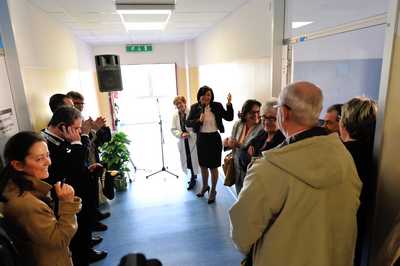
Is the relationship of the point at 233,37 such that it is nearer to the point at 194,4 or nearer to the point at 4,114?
the point at 194,4

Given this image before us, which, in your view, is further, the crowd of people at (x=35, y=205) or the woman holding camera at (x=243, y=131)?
the woman holding camera at (x=243, y=131)

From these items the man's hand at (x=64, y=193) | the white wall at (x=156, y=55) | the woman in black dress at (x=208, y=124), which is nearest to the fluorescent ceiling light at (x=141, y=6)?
the woman in black dress at (x=208, y=124)

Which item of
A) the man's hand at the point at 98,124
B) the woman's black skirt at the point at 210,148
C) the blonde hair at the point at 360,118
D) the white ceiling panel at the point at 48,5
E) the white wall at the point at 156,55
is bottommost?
the woman's black skirt at the point at 210,148

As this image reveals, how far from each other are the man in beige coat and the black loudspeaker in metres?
4.42

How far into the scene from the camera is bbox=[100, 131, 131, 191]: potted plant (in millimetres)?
3953

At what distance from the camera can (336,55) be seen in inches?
74.0

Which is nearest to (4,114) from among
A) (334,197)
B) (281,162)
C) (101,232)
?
(101,232)

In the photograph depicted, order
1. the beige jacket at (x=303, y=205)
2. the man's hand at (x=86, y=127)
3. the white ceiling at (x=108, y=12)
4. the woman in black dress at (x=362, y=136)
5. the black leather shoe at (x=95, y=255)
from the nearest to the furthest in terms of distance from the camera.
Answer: the beige jacket at (x=303, y=205)
the woman in black dress at (x=362, y=136)
the black leather shoe at (x=95, y=255)
the man's hand at (x=86, y=127)
the white ceiling at (x=108, y=12)

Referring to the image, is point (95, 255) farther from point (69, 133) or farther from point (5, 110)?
point (5, 110)

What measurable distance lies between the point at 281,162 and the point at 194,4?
2.73m

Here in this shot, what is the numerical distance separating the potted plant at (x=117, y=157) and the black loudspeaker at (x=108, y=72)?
4.51 feet

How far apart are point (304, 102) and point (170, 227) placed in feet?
7.94

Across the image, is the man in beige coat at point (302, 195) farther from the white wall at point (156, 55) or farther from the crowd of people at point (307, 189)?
the white wall at point (156, 55)

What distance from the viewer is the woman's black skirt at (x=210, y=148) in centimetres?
338
